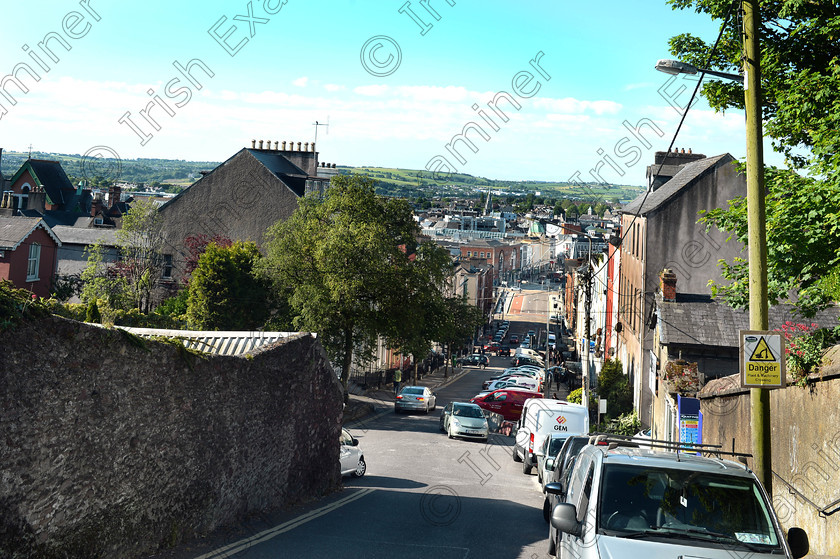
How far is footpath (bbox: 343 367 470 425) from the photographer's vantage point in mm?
37750

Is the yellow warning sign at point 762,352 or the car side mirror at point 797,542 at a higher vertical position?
the yellow warning sign at point 762,352

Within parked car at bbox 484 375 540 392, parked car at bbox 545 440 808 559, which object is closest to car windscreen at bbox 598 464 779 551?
parked car at bbox 545 440 808 559

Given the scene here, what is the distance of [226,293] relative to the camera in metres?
40.3

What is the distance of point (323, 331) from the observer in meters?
37.4

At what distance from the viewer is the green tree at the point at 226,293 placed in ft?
132

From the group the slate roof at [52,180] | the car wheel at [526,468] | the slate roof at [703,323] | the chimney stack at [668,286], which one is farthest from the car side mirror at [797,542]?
the slate roof at [52,180]

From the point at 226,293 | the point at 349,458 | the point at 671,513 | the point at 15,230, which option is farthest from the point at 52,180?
the point at 671,513

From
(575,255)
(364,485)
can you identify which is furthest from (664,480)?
(575,255)

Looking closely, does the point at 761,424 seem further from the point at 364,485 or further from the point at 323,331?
the point at 323,331

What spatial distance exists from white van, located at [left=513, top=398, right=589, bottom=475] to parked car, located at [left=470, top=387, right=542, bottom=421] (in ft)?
50.9

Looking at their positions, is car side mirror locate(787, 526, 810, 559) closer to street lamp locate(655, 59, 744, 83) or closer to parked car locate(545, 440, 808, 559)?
parked car locate(545, 440, 808, 559)

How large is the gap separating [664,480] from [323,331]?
101ft

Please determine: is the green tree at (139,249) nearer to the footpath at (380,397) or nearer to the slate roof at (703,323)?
the footpath at (380,397)

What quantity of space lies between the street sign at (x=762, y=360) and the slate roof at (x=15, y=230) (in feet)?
111
